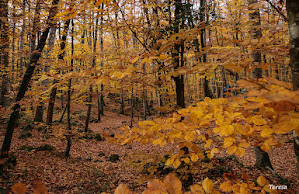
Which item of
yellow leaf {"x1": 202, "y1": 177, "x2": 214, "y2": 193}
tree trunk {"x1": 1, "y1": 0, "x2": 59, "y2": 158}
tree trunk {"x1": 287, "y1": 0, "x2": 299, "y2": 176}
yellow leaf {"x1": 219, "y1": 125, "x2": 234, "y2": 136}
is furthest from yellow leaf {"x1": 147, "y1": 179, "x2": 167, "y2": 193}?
tree trunk {"x1": 1, "y1": 0, "x2": 59, "y2": 158}

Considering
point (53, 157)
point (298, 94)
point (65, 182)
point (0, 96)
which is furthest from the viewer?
point (0, 96)

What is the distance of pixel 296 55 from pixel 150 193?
1.38 meters

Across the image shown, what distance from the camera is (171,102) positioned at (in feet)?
12.3

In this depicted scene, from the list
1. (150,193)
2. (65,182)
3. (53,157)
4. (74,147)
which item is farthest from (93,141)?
(150,193)

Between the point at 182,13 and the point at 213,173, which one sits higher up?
the point at 182,13

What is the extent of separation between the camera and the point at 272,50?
6.20ft

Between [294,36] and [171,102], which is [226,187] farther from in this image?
[171,102]

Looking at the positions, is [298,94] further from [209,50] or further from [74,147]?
[74,147]

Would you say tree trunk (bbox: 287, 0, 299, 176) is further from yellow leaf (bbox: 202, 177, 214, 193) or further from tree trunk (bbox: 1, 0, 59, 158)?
tree trunk (bbox: 1, 0, 59, 158)

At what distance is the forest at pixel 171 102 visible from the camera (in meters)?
1.13

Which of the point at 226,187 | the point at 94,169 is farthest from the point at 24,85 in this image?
the point at 226,187

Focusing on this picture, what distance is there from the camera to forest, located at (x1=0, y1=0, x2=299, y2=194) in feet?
3.70

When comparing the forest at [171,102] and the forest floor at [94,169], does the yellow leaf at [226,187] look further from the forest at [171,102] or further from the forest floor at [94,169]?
the forest floor at [94,169]

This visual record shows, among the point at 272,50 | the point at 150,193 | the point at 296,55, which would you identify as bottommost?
the point at 150,193
